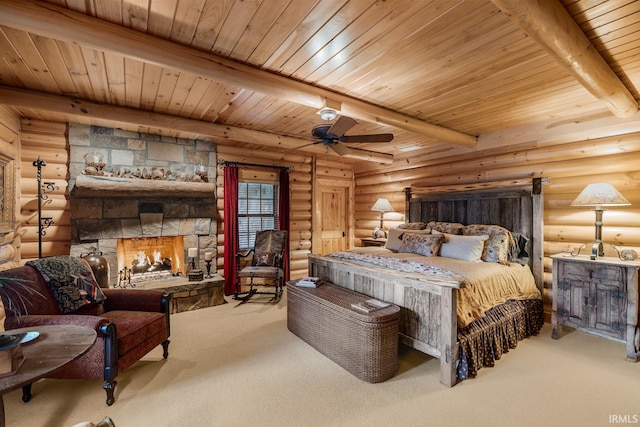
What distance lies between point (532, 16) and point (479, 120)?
8.26ft

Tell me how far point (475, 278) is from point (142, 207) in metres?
4.38

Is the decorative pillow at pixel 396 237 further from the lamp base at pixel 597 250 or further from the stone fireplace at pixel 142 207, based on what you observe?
the stone fireplace at pixel 142 207

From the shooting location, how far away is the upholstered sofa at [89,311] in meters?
2.15

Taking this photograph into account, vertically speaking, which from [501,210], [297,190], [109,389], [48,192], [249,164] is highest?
[249,164]

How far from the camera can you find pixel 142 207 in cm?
436

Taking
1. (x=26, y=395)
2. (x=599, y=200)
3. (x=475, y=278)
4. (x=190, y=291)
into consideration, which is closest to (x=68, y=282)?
(x=26, y=395)

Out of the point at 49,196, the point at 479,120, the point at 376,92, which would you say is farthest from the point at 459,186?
the point at 49,196

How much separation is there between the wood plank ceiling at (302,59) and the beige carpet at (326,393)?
8.09 ft

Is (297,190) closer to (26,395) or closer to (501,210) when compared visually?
(501,210)

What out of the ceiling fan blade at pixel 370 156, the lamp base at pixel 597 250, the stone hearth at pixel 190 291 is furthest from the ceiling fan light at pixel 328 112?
the lamp base at pixel 597 250

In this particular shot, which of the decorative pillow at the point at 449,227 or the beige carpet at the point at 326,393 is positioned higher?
the decorative pillow at the point at 449,227

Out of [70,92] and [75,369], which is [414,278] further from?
[70,92]

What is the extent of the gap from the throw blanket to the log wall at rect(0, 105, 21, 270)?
838 mm

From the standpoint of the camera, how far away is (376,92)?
3.07m
